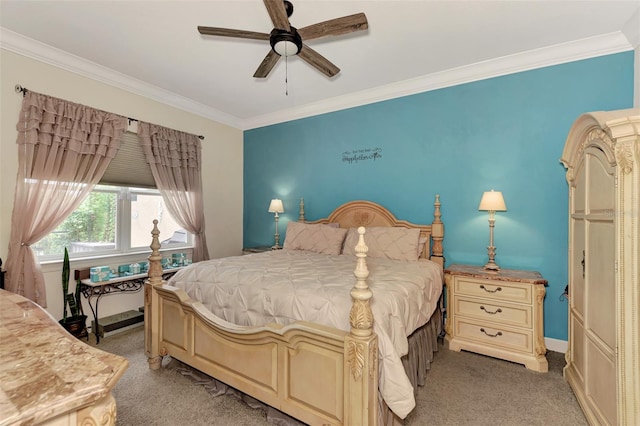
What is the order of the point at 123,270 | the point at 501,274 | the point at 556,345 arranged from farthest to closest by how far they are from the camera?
the point at 123,270, the point at 556,345, the point at 501,274

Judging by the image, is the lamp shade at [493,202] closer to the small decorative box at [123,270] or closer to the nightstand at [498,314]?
the nightstand at [498,314]

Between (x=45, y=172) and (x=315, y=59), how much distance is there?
2.72 m

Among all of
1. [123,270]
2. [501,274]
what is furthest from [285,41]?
[123,270]

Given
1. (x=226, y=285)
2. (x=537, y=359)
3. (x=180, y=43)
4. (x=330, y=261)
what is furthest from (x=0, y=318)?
(x=537, y=359)

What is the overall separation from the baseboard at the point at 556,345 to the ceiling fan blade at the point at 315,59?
10.5 ft

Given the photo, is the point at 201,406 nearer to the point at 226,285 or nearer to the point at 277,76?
the point at 226,285

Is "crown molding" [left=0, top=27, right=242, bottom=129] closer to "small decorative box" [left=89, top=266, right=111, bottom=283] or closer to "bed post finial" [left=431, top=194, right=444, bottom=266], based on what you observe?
"small decorative box" [left=89, top=266, right=111, bottom=283]

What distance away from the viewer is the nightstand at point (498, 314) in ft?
7.88

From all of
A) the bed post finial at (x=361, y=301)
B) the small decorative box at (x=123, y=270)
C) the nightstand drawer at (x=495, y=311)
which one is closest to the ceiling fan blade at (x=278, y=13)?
the bed post finial at (x=361, y=301)

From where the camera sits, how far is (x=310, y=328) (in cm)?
160

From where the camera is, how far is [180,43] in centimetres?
269

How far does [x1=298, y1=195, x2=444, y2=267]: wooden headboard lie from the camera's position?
3188 millimetres

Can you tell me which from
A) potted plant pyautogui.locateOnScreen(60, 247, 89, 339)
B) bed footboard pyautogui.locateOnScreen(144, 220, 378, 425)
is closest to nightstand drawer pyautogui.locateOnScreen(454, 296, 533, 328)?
bed footboard pyautogui.locateOnScreen(144, 220, 378, 425)

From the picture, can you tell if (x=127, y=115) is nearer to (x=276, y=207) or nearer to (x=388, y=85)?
(x=276, y=207)
